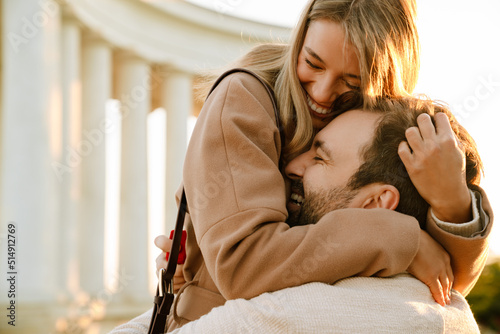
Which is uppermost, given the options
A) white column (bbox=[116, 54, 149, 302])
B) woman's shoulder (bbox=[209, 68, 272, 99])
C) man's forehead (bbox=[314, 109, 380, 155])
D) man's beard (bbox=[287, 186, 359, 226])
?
woman's shoulder (bbox=[209, 68, 272, 99])

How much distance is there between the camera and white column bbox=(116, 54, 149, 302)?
193 ft

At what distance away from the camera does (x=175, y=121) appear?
208ft

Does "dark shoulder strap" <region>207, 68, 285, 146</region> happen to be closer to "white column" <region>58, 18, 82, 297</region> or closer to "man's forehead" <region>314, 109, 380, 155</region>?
"man's forehead" <region>314, 109, 380, 155</region>

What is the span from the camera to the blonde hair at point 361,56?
7965mm

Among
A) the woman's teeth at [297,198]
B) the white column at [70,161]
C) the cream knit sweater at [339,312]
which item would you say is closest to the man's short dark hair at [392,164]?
the woman's teeth at [297,198]

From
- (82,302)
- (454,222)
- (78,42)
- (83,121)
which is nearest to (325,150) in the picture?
(454,222)

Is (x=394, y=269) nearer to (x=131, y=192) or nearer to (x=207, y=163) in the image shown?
(x=207, y=163)

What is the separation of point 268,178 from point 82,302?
39.6 meters

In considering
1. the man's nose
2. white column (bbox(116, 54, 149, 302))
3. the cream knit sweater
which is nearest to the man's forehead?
the man's nose

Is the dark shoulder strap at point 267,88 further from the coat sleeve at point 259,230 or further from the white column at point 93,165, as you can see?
the white column at point 93,165

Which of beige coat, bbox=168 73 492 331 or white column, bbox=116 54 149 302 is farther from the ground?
beige coat, bbox=168 73 492 331

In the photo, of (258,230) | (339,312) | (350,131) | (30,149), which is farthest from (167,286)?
(30,149)

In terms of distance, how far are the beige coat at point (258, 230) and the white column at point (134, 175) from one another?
52.8 metres

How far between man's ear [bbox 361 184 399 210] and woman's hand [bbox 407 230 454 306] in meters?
0.47
